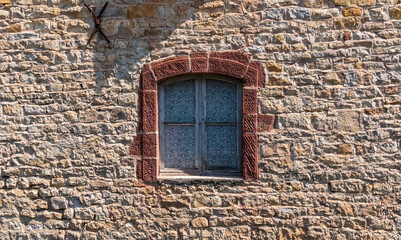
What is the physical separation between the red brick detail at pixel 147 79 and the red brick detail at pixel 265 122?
1.35m

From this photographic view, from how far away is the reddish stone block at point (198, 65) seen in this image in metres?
4.18

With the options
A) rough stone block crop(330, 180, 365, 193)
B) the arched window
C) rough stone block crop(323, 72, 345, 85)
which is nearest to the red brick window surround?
the arched window

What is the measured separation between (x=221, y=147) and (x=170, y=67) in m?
1.18

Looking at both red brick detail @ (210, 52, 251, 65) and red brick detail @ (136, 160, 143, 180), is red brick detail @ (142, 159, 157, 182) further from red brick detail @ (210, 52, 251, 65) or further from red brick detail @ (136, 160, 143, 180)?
red brick detail @ (210, 52, 251, 65)

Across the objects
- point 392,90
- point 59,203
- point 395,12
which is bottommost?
point 59,203

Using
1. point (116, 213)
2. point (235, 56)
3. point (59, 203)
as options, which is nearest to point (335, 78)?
point (235, 56)

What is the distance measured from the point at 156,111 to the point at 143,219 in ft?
4.38

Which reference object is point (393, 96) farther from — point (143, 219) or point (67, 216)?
point (67, 216)

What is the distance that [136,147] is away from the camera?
14.0 feet

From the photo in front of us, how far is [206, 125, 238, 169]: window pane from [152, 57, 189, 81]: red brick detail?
0.79 metres

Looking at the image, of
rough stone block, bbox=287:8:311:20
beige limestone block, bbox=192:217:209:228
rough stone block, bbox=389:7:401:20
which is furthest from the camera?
beige limestone block, bbox=192:217:209:228

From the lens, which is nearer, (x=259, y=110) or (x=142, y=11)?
(x=259, y=110)

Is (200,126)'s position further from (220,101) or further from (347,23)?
(347,23)

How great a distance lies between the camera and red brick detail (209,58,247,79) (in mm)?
4148
